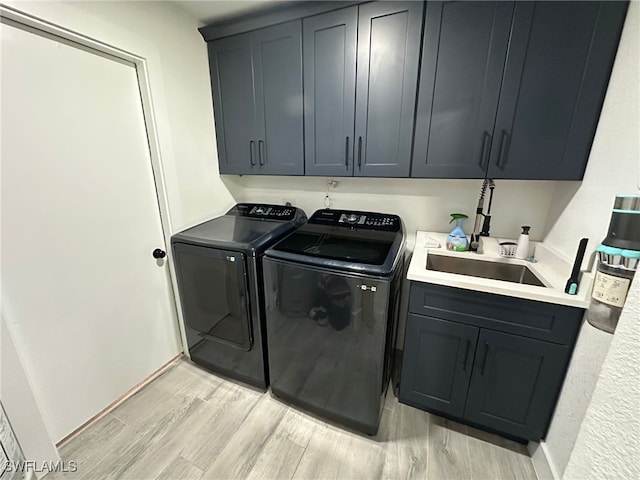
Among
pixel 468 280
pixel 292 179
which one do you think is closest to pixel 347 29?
pixel 292 179

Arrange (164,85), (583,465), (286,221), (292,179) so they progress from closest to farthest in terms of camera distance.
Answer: (583,465)
(164,85)
(286,221)
(292,179)

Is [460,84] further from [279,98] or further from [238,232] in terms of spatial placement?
[238,232]

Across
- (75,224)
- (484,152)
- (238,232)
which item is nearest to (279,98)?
(238,232)

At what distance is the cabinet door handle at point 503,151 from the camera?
1346 mm

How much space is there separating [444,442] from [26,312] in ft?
7.38

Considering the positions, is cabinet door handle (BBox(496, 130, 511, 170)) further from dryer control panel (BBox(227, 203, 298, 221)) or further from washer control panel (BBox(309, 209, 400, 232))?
dryer control panel (BBox(227, 203, 298, 221))

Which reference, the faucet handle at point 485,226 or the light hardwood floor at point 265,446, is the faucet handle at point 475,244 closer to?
the faucet handle at point 485,226

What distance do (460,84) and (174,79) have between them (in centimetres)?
168

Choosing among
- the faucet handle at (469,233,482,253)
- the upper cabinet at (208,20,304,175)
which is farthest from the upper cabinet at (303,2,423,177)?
the faucet handle at (469,233,482,253)

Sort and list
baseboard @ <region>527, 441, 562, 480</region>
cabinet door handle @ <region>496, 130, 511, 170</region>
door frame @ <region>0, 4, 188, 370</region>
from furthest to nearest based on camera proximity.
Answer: cabinet door handle @ <region>496, 130, 511, 170</region> → baseboard @ <region>527, 441, 562, 480</region> → door frame @ <region>0, 4, 188, 370</region>

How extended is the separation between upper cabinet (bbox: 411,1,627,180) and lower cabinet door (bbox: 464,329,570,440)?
833 mm

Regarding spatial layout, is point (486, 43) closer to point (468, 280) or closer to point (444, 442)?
point (468, 280)

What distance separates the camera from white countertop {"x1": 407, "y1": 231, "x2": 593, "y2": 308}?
1.14 m

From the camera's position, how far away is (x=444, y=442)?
151cm
